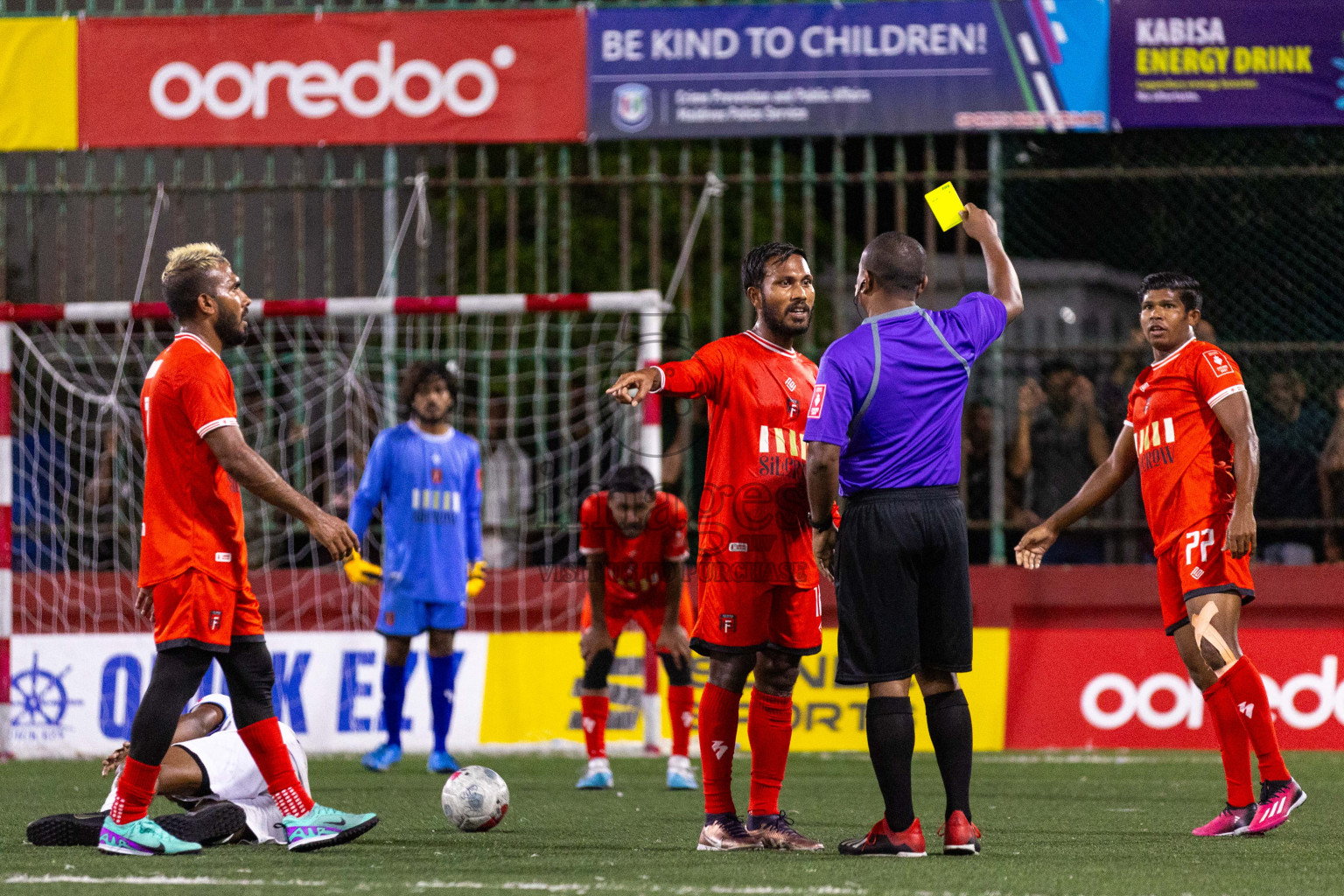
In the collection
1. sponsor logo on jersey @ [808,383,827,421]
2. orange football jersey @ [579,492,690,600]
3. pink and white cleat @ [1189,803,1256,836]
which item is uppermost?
sponsor logo on jersey @ [808,383,827,421]

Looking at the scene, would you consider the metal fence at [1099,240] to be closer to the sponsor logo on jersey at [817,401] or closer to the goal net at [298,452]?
the goal net at [298,452]

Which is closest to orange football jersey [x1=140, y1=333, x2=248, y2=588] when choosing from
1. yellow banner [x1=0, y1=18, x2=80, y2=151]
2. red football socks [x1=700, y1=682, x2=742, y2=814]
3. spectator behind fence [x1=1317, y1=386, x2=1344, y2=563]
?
red football socks [x1=700, y1=682, x2=742, y2=814]

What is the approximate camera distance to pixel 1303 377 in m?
11.1

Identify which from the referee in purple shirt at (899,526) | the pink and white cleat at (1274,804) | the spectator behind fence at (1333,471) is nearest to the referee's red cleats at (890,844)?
the referee in purple shirt at (899,526)

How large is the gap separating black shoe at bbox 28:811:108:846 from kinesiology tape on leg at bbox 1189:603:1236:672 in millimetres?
4030

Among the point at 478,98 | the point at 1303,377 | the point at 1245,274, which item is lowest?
the point at 1303,377

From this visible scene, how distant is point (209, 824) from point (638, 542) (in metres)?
3.08

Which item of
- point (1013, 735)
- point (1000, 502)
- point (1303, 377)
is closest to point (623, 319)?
point (1000, 502)

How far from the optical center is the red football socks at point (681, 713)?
8438 millimetres

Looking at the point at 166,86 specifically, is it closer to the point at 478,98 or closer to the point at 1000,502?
the point at 478,98

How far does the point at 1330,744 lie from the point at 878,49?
5395 mm

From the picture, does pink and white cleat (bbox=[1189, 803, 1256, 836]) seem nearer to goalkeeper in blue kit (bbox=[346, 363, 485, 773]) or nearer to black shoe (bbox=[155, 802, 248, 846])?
black shoe (bbox=[155, 802, 248, 846])

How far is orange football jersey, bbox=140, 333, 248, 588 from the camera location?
219 inches

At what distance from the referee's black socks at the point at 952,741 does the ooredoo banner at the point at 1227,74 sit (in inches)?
273
